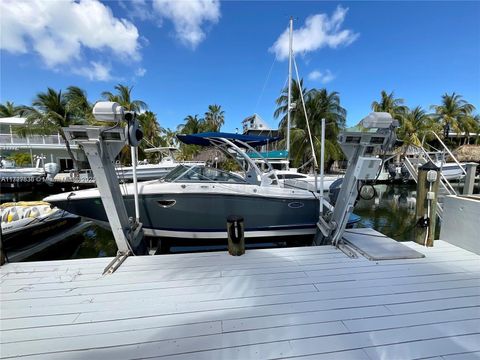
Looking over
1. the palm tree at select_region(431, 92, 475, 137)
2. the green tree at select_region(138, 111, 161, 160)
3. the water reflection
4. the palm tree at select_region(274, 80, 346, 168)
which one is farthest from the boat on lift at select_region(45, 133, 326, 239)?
the palm tree at select_region(431, 92, 475, 137)

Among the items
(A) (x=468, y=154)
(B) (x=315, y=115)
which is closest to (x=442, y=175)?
(B) (x=315, y=115)

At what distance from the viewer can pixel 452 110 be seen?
25.5 metres

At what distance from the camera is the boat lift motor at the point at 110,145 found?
110 inches

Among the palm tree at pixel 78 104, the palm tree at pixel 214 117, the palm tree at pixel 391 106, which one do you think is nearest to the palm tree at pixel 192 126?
the palm tree at pixel 214 117

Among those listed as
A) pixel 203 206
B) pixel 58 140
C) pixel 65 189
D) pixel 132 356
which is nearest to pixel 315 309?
pixel 132 356

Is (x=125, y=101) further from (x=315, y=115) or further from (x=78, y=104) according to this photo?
(x=315, y=115)

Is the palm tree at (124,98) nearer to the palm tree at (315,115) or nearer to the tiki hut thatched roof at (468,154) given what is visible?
the palm tree at (315,115)

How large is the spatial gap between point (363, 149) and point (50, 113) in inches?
842

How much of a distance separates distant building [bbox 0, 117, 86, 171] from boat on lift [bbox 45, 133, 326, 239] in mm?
19079

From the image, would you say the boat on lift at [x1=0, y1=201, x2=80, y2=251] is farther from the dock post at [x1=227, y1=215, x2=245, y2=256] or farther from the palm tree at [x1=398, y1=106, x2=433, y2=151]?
the palm tree at [x1=398, y1=106, x2=433, y2=151]

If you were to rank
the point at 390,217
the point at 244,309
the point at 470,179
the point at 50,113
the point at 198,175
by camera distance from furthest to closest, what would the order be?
the point at 50,113 → the point at 390,217 → the point at 470,179 → the point at 198,175 → the point at 244,309

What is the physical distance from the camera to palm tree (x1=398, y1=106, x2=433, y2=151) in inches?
819

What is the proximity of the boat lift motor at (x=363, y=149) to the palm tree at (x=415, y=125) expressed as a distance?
21366mm

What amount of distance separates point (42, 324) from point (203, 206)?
2.71 m
